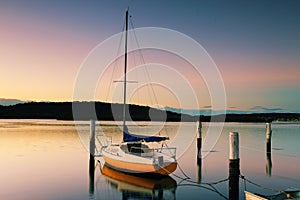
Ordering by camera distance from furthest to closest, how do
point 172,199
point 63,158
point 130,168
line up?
point 63,158
point 130,168
point 172,199

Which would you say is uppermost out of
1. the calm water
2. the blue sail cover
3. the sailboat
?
the blue sail cover

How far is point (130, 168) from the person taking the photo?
66.9ft

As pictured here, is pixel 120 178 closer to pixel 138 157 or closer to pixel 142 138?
pixel 138 157

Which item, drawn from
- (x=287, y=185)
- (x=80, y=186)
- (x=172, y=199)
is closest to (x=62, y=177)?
Result: (x=80, y=186)

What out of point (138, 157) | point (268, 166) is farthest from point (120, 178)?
point (268, 166)

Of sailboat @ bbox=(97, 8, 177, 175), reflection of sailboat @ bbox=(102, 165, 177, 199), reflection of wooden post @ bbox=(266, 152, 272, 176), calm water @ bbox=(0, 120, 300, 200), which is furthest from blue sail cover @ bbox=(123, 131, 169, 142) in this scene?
reflection of wooden post @ bbox=(266, 152, 272, 176)

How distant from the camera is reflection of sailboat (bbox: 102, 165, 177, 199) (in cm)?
1720

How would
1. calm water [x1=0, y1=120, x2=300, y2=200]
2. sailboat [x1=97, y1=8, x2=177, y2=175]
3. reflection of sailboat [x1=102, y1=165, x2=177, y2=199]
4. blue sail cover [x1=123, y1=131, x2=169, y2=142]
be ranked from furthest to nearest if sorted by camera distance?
blue sail cover [x1=123, y1=131, x2=169, y2=142] < sailboat [x1=97, y1=8, x2=177, y2=175] < calm water [x1=0, y1=120, x2=300, y2=200] < reflection of sailboat [x1=102, y1=165, x2=177, y2=199]

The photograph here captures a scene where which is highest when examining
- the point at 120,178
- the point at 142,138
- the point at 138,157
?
the point at 142,138

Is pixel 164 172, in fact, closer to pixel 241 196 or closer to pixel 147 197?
pixel 147 197

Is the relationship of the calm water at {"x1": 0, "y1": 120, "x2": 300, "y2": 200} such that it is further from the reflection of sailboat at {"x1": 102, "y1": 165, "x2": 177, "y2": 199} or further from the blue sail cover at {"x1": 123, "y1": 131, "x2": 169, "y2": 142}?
the blue sail cover at {"x1": 123, "y1": 131, "x2": 169, "y2": 142}

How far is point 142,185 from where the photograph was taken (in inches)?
746

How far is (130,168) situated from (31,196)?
20.1 feet

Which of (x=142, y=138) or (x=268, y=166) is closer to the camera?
(x=142, y=138)
